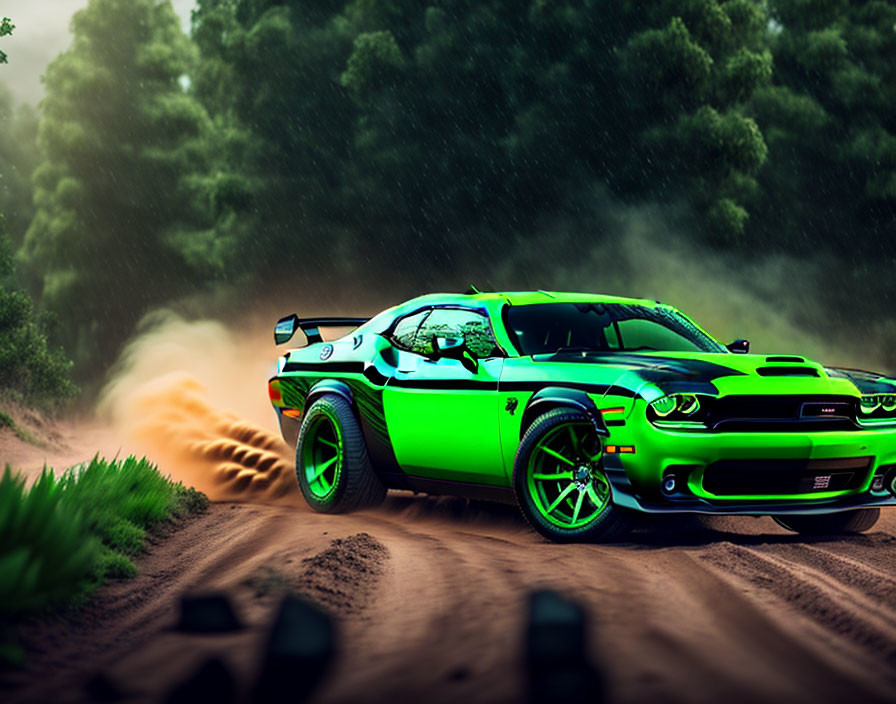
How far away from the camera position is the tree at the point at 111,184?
4103 centimetres

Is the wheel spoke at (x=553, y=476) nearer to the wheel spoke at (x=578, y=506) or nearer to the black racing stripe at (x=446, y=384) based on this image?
the wheel spoke at (x=578, y=506)

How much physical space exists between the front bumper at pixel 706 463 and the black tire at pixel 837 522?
1120 millimetres

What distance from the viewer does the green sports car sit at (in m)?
7.46

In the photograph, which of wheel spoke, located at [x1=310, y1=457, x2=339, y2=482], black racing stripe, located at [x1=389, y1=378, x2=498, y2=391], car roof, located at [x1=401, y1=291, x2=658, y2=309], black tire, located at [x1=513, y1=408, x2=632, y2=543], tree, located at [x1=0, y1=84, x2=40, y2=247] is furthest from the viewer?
tree, located at [x1=0, y1=84, x2=40, y2=247]

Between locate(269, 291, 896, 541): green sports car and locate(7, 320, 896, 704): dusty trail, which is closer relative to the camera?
locate(7, 320, 896, 704): dusty trail

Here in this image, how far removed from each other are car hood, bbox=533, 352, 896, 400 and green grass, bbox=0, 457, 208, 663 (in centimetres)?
301

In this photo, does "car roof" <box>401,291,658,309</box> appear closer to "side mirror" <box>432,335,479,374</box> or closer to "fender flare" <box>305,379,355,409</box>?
"side mirror" <box>432,335,479,374</box>

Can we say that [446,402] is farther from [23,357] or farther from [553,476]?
[23,357]

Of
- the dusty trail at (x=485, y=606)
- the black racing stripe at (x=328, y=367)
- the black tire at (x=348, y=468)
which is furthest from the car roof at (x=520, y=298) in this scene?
the dusty trail at (x=485, y=606)

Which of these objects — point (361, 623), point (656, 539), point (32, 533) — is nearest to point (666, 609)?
point (361, 623)

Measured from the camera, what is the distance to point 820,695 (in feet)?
14.2

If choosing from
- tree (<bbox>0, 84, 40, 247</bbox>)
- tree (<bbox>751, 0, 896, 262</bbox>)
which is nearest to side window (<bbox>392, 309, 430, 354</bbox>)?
tree (<bbox>751, 0, 896, 262</bbox>)

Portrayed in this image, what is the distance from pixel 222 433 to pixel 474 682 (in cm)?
998

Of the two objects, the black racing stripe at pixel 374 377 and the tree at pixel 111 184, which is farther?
the tree at pixel 111 184
